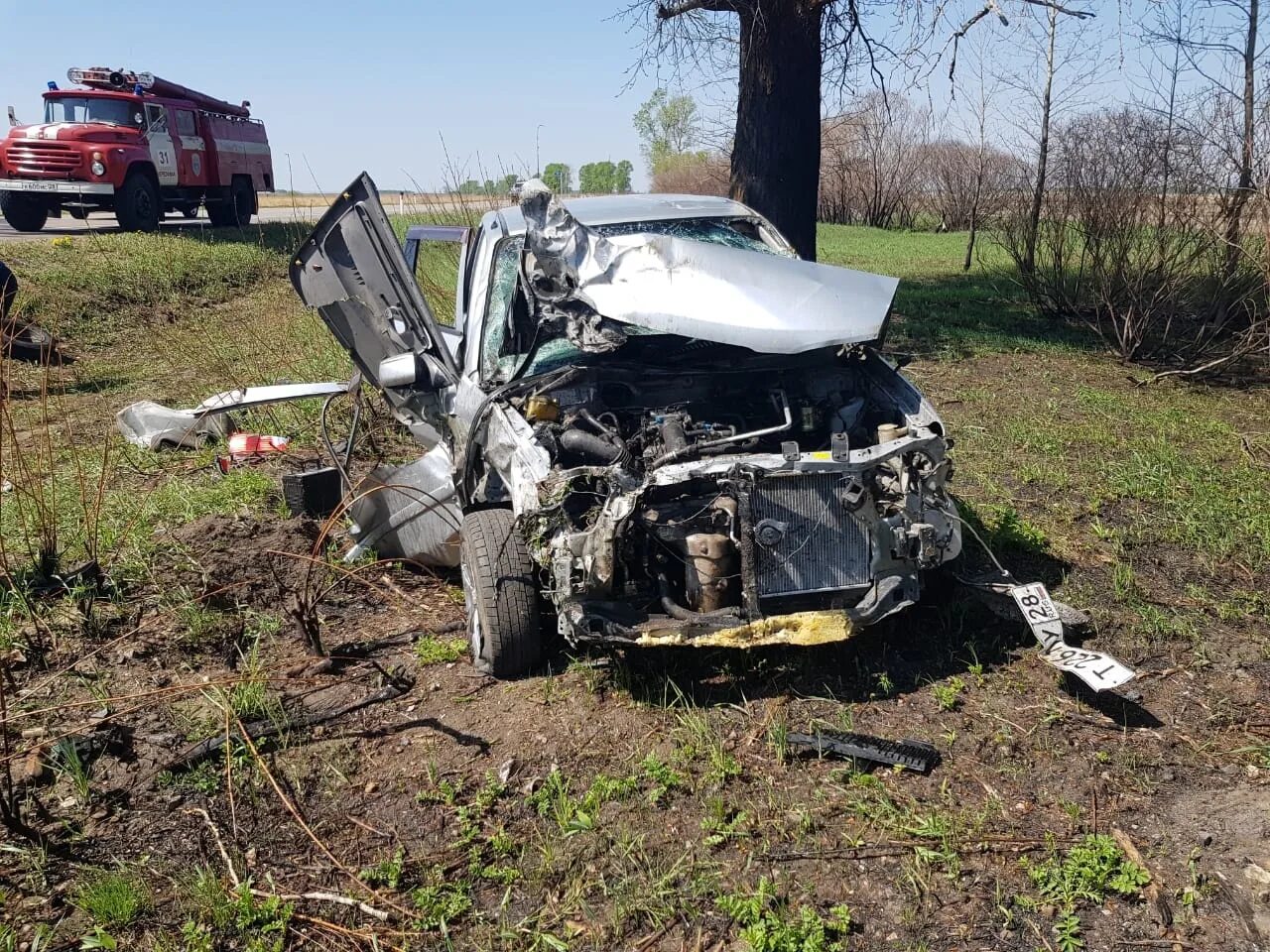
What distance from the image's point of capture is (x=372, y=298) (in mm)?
5594

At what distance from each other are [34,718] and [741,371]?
10.9 ft

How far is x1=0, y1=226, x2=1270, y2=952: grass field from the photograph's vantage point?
2.75 metres

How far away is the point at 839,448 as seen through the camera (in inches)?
149

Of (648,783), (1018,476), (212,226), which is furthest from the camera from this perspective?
(212,226)

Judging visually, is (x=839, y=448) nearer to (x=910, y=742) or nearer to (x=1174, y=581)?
(x=910, y=742)

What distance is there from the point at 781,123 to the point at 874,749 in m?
8.06

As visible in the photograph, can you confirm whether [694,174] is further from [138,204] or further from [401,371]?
[401,371]

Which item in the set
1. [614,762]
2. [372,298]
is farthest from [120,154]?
[614,762]

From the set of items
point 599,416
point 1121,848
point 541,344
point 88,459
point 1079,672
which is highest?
point 541,344

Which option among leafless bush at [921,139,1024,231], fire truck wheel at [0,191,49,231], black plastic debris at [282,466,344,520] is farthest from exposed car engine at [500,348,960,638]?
leafless bush at [921,139,1024,231]

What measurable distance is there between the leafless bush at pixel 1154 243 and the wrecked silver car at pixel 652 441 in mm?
5132

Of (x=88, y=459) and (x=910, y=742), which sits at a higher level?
(x=88, y=459)

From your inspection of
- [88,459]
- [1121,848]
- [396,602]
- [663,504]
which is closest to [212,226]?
[88,459]

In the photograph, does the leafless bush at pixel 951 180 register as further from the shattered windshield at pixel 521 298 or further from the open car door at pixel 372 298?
the open car door at pixel 372 298
